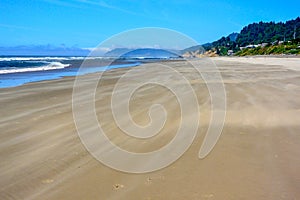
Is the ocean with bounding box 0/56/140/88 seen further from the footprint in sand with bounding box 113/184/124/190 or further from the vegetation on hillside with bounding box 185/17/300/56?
the vegetation on hillside with bounding box 185/17/300/56

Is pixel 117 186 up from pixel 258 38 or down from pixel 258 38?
up

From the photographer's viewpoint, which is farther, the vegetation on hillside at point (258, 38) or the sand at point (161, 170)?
the vegetation on hillside at point (258, 38)

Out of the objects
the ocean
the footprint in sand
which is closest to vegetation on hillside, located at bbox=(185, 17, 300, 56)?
the ocean

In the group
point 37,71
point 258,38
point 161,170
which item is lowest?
point 258,38

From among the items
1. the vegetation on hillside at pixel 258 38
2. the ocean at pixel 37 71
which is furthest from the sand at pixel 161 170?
the vegetation on hillside at pixel 258 38

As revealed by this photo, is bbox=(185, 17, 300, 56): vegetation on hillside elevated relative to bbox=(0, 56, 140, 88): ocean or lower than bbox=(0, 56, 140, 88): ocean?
lower

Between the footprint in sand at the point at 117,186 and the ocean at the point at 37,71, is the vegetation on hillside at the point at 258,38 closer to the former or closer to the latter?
the ocean at the point at 37,71

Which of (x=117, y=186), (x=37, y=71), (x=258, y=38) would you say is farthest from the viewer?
(x=258, y=38)

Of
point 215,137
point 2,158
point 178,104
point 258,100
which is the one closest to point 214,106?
point 178,104

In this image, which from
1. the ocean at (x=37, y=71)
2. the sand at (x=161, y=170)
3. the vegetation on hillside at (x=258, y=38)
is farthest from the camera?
the vegetation on hillside at (x=258, y=38)

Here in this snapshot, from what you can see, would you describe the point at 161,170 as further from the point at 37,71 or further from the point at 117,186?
the point at 37,71

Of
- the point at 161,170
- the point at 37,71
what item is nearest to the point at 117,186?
the point at 161,170

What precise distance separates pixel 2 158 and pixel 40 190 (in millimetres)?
1321

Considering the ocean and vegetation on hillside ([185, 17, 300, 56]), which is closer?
the ocean
